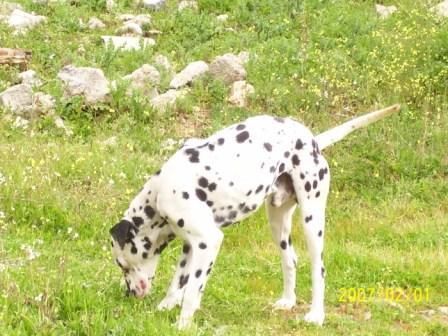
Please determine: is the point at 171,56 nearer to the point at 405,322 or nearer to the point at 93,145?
the point at 93,145

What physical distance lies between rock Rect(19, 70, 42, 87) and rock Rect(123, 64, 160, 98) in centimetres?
125

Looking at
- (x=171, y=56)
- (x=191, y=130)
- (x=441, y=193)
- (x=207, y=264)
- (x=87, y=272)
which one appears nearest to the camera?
(x=207, y=264)

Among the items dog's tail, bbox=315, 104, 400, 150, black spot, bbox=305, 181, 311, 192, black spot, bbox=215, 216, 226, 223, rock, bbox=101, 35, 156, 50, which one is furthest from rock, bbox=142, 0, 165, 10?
black spot, bbox=215, 216, 226, 223

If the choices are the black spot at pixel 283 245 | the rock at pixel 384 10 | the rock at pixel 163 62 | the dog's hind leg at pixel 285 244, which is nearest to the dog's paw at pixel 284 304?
the dog's hind leg at pixel 285 244

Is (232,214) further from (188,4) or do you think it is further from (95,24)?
(188,4)

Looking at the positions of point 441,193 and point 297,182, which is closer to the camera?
point 297,182

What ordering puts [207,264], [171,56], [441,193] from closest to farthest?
[207,264] → [441,193] → [171,56]

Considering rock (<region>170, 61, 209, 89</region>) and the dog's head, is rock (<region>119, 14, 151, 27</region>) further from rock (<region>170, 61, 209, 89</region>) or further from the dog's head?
the dog's head

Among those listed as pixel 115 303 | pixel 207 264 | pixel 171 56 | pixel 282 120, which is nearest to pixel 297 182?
pixel 282 120

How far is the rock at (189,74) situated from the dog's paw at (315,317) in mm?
7190

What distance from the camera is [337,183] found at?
12.1 metres

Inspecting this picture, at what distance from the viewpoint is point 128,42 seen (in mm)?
15461

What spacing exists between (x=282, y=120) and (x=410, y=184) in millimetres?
4553

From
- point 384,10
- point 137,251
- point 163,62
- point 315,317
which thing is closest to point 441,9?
point 384,10
